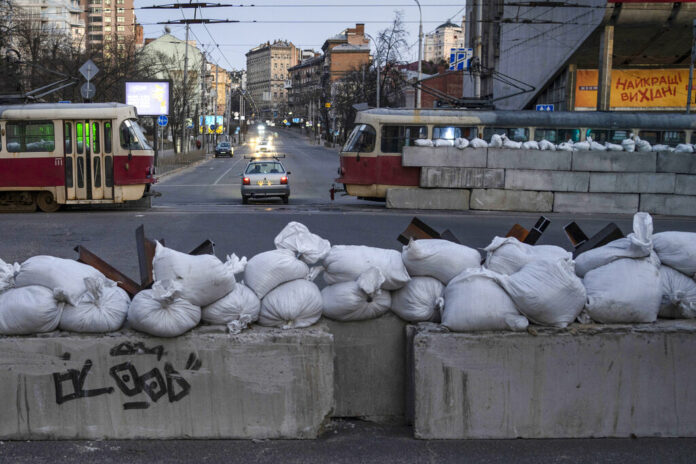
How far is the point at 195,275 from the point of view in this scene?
14.1 ft

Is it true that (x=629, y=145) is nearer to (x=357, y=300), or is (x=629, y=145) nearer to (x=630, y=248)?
(x=630, y=248)

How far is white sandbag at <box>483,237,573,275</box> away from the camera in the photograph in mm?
4828

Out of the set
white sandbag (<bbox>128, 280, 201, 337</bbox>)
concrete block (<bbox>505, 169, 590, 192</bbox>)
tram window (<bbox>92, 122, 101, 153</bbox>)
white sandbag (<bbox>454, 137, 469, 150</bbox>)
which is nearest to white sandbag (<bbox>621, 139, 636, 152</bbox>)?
concrete block (<bbox>505, 169, 590, 192</bbox>)

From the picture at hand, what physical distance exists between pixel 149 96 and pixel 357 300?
43.9m

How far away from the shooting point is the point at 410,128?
71.5 ft

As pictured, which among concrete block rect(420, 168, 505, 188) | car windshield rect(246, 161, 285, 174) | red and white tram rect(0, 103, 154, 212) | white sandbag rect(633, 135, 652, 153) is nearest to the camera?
red and white tram rect(0, 103, 154, 212)

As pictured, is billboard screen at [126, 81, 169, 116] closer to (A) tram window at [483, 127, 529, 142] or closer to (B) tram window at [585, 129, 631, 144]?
(A) tram window at [483, 127, 529, 142]

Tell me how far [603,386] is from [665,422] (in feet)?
1.44

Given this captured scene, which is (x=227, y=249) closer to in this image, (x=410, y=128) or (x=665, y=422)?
(x=665, y=422)

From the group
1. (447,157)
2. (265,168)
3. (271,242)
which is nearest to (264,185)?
(265,168)

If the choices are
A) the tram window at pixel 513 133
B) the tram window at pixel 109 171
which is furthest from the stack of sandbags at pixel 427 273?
the tram window at pixel 513 133

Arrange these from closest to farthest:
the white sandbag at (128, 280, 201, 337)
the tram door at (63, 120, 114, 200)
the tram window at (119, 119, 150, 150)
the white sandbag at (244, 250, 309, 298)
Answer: the white sandbag at (128, 280, 201, 337)
the white sandbag at (244, 250, 309, 298)
the tram door at (63, 120, 114, 200)
the tram window at (119, 119, 150, 150)

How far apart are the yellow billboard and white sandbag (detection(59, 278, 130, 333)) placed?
133 ft

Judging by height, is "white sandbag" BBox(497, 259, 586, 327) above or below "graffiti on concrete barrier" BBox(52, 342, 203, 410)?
above
